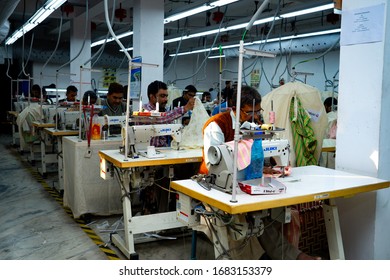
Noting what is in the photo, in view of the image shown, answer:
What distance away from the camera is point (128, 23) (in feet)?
29.0

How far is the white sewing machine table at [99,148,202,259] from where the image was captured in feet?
9.70

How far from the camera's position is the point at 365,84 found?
2.55 meters

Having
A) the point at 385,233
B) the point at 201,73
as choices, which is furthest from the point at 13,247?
the point at 201,73

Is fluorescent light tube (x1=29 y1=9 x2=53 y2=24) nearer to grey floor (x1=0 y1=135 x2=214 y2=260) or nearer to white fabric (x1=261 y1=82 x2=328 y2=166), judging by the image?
grey floor (x1=0 y1=135 x2=214 y2=260)

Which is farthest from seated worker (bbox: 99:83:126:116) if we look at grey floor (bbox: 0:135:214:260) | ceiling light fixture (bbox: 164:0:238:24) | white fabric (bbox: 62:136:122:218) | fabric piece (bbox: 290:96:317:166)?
fabric piece (bbox: 290:96:317:166)

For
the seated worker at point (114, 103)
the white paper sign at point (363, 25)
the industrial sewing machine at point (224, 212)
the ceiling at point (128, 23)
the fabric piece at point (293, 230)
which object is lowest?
the fabric piece at point (293, 230)

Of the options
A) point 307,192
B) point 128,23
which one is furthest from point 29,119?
point 307,192

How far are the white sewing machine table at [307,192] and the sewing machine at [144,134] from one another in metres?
0.86

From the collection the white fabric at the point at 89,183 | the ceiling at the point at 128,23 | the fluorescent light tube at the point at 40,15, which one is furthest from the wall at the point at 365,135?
the fluorescent light tube at the point at 40,15

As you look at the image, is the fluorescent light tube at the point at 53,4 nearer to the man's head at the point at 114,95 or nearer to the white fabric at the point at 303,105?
the man's head at the point at 114,95

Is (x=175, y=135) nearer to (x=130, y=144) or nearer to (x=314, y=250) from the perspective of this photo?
(x=130, y=144)

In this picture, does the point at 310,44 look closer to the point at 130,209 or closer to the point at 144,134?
the point at 144,134

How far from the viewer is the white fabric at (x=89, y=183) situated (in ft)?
12.4
